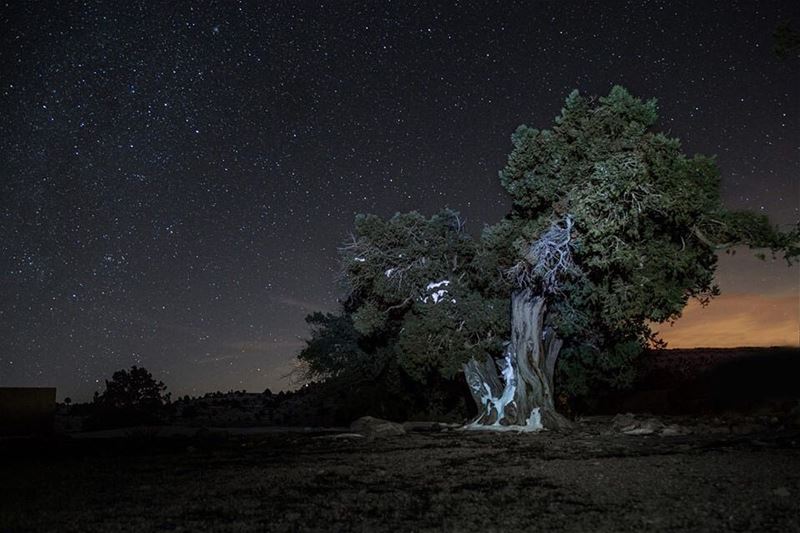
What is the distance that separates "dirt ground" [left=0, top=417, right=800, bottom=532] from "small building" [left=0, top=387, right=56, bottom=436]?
607cm

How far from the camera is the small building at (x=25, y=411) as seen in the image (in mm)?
20859

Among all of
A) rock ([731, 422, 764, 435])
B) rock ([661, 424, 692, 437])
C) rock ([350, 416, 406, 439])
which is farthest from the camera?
rock ([350, 416, 406, 439])

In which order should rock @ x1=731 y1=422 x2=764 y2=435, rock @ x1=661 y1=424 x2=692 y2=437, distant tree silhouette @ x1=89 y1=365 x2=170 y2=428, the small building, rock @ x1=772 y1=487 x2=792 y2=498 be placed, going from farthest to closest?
distant tree silhouette @ x1=89 y1=365 x2=170 y2=428 → the small building → rock @ x1=661 y1=424 x2=692 y2=437 → rock @ x1=731 y1=422 x2=764 y2=435 → rock @ x1=772 y1=487 x2=792 y2=498

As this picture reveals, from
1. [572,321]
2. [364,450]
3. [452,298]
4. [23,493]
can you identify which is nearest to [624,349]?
[572,321]

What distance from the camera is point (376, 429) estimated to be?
20.2 meters

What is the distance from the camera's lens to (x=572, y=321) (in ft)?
66.9

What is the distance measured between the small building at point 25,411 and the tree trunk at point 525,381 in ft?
40.8

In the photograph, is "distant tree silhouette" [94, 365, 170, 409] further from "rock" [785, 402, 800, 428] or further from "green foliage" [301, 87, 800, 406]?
"rock" [785, 402, 800, 428]

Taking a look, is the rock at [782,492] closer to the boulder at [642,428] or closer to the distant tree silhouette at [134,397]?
the boulder at [642,428]

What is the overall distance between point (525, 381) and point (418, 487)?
12.6 meters

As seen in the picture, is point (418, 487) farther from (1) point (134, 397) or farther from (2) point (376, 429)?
(1) point (134, 397)

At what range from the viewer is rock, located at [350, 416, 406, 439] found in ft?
64.7

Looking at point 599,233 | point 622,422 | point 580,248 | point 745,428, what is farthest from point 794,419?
point 599,233

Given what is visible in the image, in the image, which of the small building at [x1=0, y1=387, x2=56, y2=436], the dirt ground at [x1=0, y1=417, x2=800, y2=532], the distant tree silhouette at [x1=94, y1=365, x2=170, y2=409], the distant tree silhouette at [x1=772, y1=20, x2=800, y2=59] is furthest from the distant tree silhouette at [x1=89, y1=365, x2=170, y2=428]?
the distant tree silhouette at [x1=772, y1=20, x2=800, y2=59]
